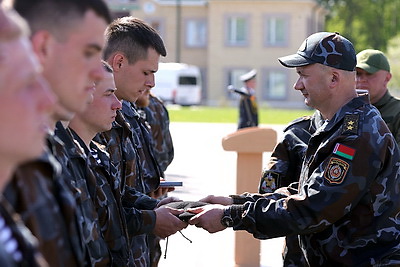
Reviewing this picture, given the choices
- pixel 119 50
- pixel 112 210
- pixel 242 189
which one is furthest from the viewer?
pixel 242 189

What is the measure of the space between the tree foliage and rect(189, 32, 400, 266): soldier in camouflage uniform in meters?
67.4

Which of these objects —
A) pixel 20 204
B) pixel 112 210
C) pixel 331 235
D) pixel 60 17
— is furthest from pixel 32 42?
pixel 331 235

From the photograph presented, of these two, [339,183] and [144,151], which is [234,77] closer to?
[144,151]

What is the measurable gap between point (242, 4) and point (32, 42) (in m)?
56.5

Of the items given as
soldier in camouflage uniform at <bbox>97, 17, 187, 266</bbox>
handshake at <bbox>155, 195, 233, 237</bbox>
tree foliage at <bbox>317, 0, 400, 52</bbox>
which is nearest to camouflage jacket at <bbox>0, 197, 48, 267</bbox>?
soldier in camouflage uniform at <bbox>97, 17, 187, 266</bbox>

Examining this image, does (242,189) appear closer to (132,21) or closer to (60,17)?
(132,21)

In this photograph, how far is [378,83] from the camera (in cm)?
766

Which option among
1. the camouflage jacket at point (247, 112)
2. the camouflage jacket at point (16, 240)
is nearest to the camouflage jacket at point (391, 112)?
the camouflage jacket at point (16, 240)

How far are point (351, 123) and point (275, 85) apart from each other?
2166 inches

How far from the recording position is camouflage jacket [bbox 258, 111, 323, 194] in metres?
5.82

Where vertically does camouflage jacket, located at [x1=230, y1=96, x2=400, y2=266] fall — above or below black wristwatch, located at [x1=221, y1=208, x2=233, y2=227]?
above

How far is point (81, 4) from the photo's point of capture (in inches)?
114

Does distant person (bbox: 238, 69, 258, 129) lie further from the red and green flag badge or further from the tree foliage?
the tree foliage

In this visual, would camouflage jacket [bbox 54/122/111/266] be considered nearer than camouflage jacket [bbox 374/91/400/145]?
Yes
